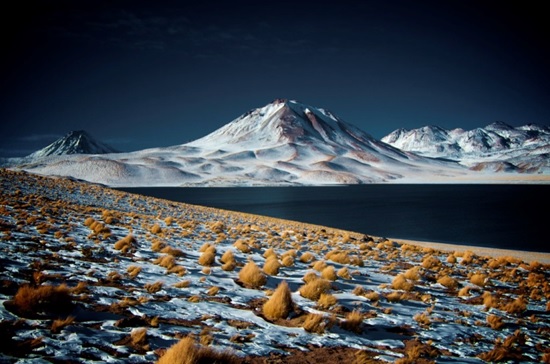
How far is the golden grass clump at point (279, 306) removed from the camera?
6.40 metres

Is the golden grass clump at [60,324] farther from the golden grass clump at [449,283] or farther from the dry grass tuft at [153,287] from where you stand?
the golden grass clump at [449,283]

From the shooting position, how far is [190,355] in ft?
13.2

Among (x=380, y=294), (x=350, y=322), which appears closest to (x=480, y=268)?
(x=380, y=294)

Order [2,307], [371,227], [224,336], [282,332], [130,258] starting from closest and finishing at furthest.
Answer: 1. [2,307]
2. [224,336]
3. [282,332]
4. [130,258]
5. [371,227]

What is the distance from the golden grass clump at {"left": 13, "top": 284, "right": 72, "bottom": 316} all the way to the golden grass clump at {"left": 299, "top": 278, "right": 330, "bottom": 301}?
16.2ft

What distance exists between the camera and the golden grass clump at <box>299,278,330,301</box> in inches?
307

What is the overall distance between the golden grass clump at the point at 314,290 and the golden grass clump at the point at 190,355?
3601 millimetres

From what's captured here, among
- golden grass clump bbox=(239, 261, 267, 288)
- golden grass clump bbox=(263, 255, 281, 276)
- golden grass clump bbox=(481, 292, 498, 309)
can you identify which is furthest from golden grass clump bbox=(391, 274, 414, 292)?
golden grass clump bbox=(239, 261, 267, 288)

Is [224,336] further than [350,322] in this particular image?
No

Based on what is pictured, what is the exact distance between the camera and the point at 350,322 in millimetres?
6250

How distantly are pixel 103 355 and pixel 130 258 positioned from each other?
218 inches

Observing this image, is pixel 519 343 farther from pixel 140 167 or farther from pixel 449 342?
pixel 140 167

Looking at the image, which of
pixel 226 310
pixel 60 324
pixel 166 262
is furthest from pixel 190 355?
pixel 166 262

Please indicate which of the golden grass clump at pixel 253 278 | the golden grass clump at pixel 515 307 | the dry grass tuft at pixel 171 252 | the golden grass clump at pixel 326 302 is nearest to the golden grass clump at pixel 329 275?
the golden grass clump at pixel 253 278
